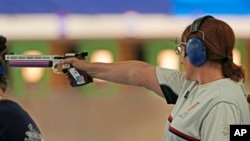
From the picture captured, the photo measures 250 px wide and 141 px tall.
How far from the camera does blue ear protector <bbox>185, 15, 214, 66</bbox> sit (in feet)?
5.21

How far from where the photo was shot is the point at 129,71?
2.03 m

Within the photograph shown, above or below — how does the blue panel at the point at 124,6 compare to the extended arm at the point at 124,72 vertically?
above

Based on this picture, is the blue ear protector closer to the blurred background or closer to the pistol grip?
the pistol grip


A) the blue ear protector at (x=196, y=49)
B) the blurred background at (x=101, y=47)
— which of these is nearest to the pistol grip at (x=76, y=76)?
the blue ear protector at (x=196, y=49)

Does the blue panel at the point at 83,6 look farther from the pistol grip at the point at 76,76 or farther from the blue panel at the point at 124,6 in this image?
the pistol grip at the point at 76,76

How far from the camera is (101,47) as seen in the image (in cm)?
323

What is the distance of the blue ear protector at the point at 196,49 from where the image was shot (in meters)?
1.59

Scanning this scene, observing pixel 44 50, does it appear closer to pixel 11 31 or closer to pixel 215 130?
pixel 11 31

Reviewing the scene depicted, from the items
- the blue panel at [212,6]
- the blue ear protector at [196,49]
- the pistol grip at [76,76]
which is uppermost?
the blue panel at [212,6]

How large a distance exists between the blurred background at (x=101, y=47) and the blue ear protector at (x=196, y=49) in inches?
56.5

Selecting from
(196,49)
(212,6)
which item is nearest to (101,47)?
(212,6)

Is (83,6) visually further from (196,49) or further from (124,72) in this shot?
(196,49)

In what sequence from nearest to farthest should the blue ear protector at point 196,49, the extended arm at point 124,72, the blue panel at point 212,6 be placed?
the blue ear protector at point 196,49 → the extended arm at point 124,72 → the blue panel at point 212,6

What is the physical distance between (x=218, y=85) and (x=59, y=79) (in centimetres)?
173
